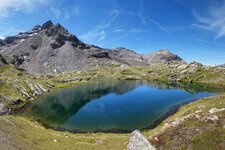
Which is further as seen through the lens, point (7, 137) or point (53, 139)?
point (53, 139)

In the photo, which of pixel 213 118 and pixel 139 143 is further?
pixel 213 118

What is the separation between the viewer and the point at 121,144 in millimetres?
51750

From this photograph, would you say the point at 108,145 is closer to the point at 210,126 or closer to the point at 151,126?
the point at 210,126

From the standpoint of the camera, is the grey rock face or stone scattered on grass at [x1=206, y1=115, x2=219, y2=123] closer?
the grey rock face

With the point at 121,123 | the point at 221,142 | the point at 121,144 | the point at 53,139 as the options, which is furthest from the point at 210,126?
the point at 121,123

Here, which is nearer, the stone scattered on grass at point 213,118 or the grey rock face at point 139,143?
the grey rock face at point 139,143

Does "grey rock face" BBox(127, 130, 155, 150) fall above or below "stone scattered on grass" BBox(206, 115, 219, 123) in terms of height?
below

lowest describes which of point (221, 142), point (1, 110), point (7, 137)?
point (1, 110)

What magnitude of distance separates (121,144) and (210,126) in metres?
21.2

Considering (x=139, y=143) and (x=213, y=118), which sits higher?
(x=213, y=118)

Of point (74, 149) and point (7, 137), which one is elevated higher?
point (7, 137)

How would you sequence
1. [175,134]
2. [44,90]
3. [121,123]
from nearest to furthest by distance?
[175,134], [121,123], [44,90]

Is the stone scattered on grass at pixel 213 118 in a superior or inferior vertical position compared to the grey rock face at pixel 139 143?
superior

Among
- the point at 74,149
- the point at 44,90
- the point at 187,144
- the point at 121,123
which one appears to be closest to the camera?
the point at 187,144
